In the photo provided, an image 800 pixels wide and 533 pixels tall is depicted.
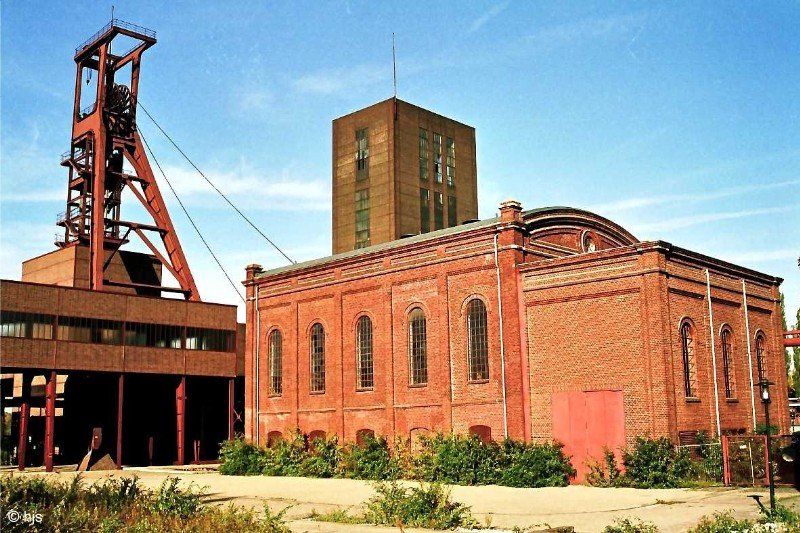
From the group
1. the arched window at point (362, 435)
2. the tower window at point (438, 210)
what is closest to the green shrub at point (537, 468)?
the arched window at point (362, 435)

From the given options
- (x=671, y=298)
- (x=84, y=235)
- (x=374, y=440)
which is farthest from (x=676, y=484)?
(x=84, y=235)

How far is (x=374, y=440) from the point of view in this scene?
95.8 ft

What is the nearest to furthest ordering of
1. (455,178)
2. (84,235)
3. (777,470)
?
1. (777,470)
2. (84,235)
3. (455,178)

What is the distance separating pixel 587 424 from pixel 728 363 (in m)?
6.20

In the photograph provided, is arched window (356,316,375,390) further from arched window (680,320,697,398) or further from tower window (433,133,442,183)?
tower window (433,133,442,183)

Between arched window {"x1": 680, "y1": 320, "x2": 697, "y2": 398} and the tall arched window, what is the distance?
21.1 feet

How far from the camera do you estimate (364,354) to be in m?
32.5

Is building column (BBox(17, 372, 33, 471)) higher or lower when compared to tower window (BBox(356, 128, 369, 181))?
lower

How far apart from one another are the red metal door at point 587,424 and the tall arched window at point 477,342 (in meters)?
3.15

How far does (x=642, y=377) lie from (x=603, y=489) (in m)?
3.56

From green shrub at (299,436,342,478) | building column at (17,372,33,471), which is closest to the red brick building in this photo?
green shrub at (299,436,342,478)

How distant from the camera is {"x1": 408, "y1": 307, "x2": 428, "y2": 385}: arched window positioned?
30.0 m

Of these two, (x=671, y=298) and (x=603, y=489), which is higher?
(x=671, y=298)

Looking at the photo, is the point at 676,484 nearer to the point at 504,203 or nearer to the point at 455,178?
the point at 504,203
